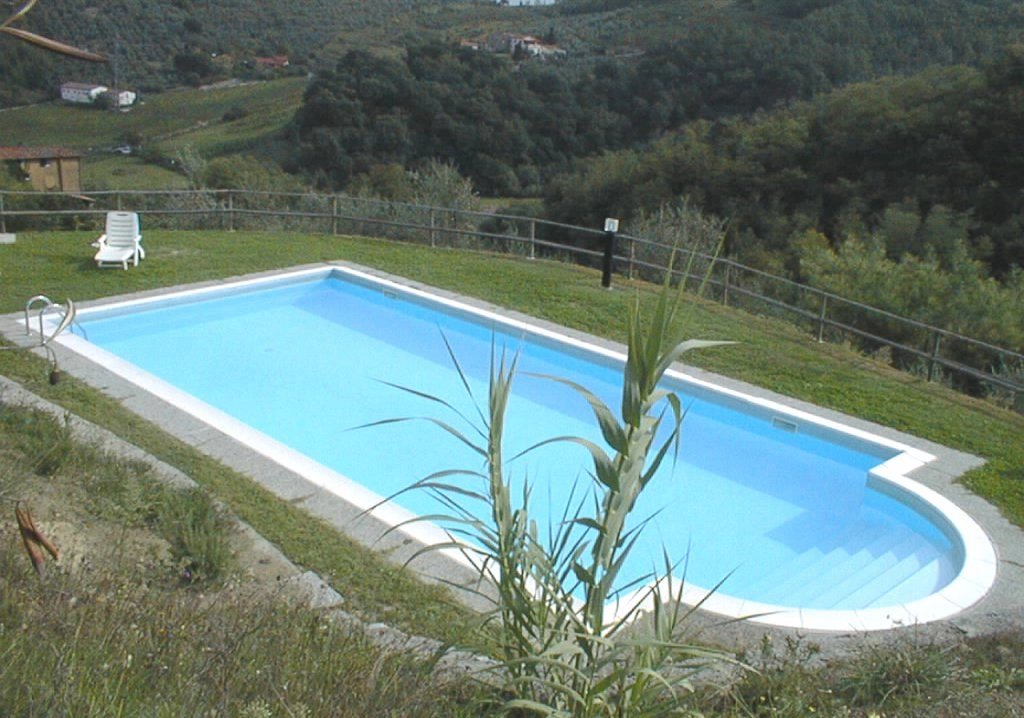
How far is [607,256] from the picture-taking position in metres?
11.7

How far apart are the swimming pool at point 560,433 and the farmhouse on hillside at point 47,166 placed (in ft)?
45.9

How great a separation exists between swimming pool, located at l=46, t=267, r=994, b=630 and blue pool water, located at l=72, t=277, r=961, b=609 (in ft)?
0.06

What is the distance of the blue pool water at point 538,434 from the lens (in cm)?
711

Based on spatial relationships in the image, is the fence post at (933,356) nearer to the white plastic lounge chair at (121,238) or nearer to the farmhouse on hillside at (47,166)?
the white plastic lounge chair at (121,238)

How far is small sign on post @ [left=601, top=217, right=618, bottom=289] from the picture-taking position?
11.3 m

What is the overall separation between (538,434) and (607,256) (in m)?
3.09

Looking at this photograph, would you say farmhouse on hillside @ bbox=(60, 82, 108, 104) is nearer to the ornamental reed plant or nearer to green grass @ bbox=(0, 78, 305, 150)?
green grass @ bbox=(0, 78, 305, 150)

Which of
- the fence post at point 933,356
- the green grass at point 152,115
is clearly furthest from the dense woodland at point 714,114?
the fence post at point 933,356

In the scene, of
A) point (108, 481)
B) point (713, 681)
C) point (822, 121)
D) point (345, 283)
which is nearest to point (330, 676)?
point (713, 681)

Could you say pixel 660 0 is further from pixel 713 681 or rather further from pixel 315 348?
pixel 713 681

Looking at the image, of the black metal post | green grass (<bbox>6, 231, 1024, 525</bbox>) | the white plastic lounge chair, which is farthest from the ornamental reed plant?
the white plastic lounge chair

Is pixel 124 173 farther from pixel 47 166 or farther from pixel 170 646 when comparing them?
pixel 170 646

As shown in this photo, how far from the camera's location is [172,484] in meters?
6.08

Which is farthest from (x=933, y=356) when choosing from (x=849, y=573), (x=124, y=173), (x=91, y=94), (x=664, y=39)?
(x=664, y=39)
